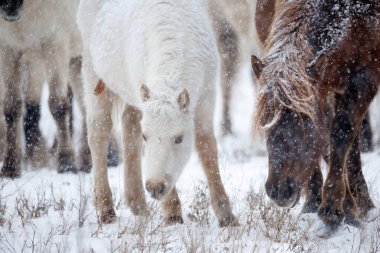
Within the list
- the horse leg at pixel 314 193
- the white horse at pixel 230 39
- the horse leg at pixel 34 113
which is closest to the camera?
the horse leg at pixel 314 193

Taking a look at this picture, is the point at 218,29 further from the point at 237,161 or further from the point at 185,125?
the point at 185,125

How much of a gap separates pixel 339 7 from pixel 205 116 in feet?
4.50

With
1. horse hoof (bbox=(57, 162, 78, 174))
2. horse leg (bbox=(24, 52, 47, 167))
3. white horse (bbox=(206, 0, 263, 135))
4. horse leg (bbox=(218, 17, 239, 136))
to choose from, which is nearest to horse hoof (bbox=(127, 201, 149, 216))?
horse hoof (bbox=(57, 162, 78, 174))

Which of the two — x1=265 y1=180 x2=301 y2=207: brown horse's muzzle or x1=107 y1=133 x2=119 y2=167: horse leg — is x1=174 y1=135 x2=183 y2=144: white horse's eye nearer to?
x1=265 y1=180 x2=301 y2=207: brown horse's muzzle

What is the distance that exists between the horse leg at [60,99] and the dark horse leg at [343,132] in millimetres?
3967

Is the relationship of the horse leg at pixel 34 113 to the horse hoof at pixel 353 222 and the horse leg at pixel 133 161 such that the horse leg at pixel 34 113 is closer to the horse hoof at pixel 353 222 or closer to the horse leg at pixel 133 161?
the horse leg at pixel 133 161

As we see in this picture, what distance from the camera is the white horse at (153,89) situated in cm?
460

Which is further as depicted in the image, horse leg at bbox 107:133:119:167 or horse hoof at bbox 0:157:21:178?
horse leg at bbox 107:133:119:167

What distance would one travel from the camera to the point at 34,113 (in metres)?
8.18

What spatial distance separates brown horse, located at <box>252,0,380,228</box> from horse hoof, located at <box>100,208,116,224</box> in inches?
67.6

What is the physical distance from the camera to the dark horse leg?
4.77 metres

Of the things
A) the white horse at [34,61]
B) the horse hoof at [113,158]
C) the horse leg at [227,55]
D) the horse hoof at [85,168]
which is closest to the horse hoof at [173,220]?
the white horse at [34,61]

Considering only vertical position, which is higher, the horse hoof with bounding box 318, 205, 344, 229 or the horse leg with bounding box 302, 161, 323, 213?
the horse leg with bounding box 302, 161, 323, 213

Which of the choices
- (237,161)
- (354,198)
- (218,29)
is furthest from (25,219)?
(218,29)
